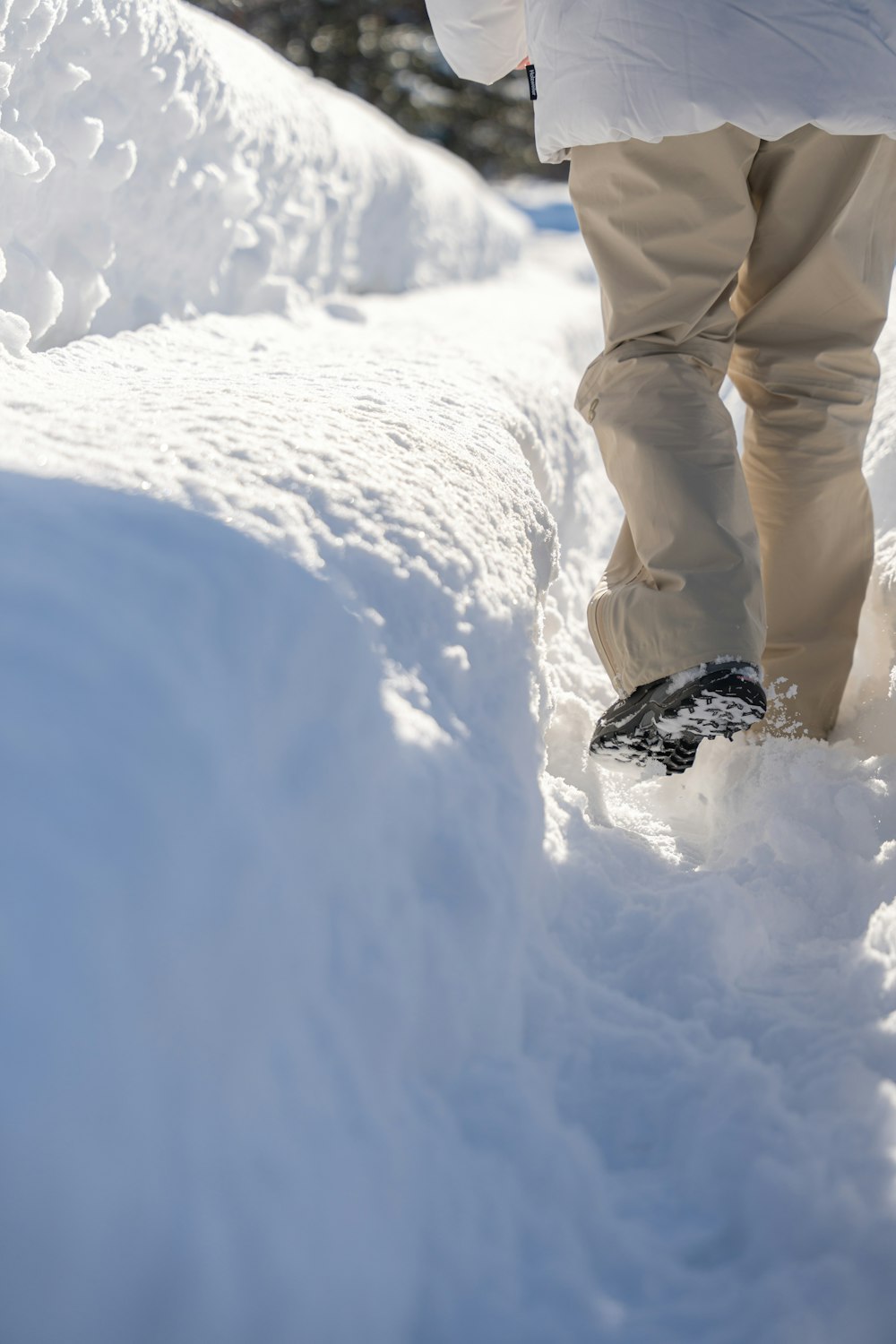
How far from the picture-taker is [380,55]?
9.34 m

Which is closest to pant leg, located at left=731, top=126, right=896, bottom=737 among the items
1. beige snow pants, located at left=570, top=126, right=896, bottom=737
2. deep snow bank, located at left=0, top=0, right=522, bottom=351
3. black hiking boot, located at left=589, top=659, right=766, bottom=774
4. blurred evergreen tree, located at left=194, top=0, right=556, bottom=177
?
beige snow pants, located at left=570, top=126, right=896, bottom=737

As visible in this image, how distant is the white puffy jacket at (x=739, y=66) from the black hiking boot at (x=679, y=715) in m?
0.62

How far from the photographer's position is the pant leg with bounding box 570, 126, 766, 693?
1.22m

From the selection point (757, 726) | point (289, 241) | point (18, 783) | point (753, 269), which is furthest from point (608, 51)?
point (289, 241)

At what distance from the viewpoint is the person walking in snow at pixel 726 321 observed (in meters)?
1.20

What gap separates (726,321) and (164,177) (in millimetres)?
1295

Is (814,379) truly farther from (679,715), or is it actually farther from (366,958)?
(366,958)

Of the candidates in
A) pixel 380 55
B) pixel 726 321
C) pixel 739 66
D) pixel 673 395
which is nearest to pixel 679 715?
pixel 673 395

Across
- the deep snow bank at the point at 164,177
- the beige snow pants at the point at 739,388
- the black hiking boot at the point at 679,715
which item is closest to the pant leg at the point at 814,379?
the beige snow pants at the point at 739,388

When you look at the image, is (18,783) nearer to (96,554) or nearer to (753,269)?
(96,554)

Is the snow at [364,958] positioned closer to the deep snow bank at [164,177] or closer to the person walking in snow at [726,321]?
the person walking in snow at [726,321]

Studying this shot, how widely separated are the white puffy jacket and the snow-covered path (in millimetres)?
482

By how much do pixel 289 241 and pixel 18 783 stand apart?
7.33ft

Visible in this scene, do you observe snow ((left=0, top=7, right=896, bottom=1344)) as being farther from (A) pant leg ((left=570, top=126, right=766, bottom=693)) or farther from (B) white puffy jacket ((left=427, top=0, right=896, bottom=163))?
(B) white puffy jacket ((left=427, top=0, right=896, bottom=163))
